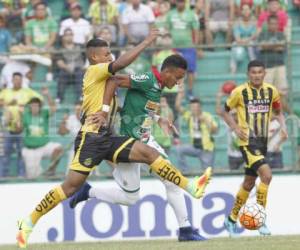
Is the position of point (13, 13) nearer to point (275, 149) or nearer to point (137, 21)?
point (137, 21)

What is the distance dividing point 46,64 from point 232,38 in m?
3.42

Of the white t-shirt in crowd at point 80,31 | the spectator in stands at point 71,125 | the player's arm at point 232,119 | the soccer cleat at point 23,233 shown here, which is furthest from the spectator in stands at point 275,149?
the soccer cleat at point 23,233

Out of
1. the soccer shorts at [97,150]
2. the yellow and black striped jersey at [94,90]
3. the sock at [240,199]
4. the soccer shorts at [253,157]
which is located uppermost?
the yellow and black striped jersey at [94,90]

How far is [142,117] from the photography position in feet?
38.7

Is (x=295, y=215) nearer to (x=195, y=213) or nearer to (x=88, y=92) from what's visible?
(x=195, y=213)

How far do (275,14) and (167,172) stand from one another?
716 centimetres

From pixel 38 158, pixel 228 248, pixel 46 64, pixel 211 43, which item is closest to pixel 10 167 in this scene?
pixel 38 158

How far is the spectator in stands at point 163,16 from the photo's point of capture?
1767 cm

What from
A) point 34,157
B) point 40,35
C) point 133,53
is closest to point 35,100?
point 34,157

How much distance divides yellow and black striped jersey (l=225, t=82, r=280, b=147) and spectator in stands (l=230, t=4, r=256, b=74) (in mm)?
2975

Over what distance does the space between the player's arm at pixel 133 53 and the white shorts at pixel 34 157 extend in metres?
5.33

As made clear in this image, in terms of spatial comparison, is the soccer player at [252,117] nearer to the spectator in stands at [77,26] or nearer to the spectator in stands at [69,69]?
the spectator in stands at [69,69]

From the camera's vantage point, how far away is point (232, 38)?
17844 millimetres

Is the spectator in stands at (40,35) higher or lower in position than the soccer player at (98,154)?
higher
